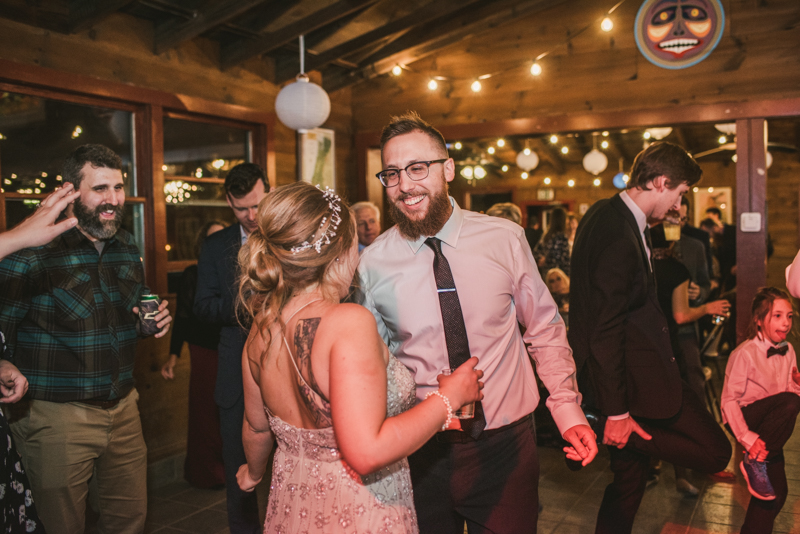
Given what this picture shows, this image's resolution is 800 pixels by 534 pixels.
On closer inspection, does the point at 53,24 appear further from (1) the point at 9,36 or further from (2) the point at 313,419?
(2) the point at 313,419

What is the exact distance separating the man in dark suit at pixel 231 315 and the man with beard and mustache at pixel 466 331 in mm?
1038

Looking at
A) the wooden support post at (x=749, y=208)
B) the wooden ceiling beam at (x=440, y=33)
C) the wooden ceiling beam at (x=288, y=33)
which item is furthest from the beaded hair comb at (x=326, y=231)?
the wooden support post at (x=749, y=208)

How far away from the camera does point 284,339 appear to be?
1.53m

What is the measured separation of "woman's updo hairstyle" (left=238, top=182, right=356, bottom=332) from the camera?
1.55 meters

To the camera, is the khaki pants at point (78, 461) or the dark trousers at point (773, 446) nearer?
the khaki pants at point (78, 461)

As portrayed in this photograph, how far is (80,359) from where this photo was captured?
7.97ft

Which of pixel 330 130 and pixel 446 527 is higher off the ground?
pixel 330 130

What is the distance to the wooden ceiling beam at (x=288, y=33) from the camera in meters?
4.36

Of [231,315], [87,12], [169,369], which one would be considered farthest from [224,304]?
[87,12]

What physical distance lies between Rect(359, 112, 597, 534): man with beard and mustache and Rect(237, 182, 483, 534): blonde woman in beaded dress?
0.30m

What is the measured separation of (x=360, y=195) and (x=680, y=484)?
373 centimetres

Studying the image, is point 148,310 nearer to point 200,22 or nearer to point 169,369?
point 169,369

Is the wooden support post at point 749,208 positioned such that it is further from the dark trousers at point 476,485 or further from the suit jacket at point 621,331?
the dark trousers at point 476,485

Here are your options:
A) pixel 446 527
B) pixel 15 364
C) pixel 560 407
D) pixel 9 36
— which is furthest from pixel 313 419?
pixel 9 36
